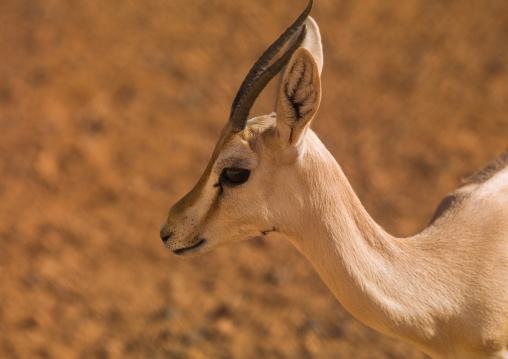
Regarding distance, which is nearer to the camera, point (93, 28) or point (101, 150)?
point (101, 150)

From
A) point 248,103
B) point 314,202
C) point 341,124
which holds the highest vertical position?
point 341,124

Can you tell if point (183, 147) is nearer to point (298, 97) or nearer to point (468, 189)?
point (468, 189)

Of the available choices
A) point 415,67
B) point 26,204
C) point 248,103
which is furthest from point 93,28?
point 248,103

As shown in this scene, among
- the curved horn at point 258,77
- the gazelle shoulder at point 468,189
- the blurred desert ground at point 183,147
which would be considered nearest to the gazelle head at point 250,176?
the curved horn at point 258,77

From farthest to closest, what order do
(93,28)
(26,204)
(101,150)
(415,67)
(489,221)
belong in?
(93,28) < (415,67) < (101,150) < (26,204) < (489,221)

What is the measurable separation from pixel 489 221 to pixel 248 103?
1.46m

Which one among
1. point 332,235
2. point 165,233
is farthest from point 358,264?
point 165,233

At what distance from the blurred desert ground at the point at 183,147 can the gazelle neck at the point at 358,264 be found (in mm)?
3008

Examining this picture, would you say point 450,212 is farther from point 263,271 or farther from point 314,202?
point 263,271

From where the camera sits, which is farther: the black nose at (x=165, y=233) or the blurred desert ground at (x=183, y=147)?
the blurred desert ground at (x=183, y=147)

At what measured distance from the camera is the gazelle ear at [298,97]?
255 centimetres

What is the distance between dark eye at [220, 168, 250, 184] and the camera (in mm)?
2889

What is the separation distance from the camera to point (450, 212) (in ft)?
11.1

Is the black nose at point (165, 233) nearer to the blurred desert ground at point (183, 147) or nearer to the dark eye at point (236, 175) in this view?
the dark eye at point (236, 175)
